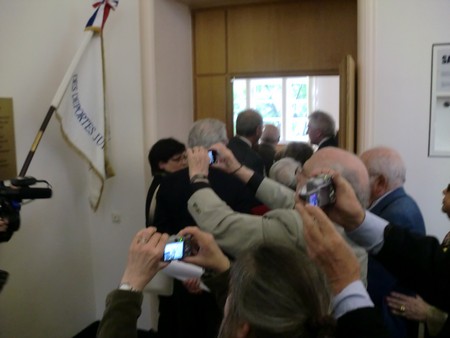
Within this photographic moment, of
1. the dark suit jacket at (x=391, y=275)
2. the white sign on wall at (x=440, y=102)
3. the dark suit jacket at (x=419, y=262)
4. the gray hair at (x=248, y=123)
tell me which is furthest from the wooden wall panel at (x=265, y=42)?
the dark suit jacket at (x=419, y=262)

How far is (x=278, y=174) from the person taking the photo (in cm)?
244

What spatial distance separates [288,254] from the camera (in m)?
0.78

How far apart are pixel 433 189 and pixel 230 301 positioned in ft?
6.54

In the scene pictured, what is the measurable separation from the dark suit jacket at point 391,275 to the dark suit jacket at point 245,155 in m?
1.07

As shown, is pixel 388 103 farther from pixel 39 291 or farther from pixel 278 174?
pixel 39 291

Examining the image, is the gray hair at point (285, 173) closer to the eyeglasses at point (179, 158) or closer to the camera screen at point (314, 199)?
the eyeglasses at point (179, 158)

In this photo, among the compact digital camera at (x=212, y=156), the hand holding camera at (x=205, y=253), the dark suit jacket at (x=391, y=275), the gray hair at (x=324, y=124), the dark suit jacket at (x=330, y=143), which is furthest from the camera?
the gray hair at (x=324, y=124)

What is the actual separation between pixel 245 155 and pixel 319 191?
1.78m

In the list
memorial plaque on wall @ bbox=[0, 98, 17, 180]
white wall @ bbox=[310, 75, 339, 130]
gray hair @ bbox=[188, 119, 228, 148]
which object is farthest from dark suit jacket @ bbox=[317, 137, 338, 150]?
memorial plaque on wall @ bbox=[0, 98, 17, 180]

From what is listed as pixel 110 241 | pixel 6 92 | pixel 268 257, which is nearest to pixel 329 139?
pixel 110 241

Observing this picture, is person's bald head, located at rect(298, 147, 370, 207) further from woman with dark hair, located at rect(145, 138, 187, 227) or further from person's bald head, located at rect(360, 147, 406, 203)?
woman with dark hair, located at rect(145, 138, 187, 227)

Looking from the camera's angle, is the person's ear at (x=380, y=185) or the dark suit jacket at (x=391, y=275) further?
the person's ear at (x=380, y=185)

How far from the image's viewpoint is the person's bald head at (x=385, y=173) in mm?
1842

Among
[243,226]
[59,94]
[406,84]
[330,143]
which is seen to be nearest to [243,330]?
[243,226]
